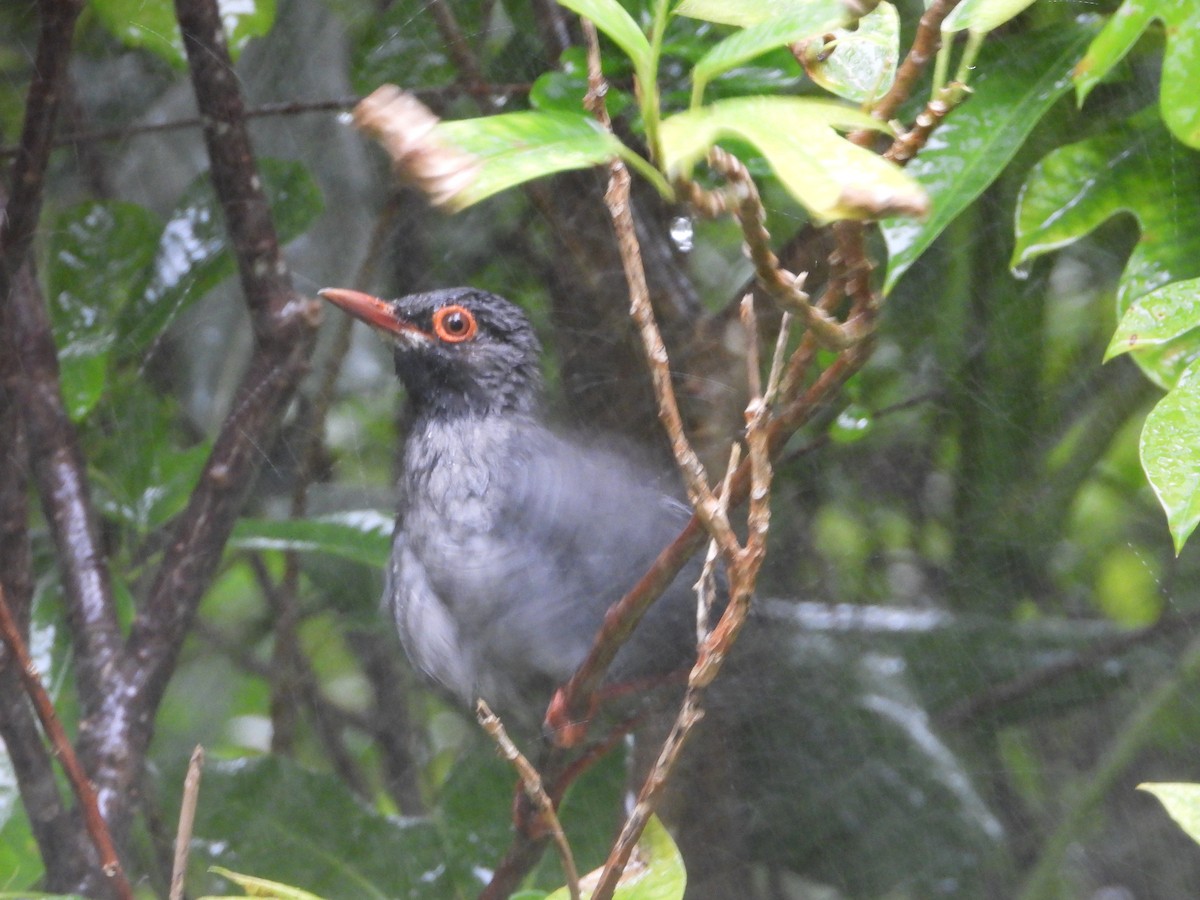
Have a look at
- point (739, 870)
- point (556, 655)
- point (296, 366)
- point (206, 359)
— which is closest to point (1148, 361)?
point (556, 655)

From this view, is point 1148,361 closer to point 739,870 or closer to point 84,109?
point 739,870

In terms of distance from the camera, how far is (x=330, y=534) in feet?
5.40

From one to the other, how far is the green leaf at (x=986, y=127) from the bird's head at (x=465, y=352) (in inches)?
23.6

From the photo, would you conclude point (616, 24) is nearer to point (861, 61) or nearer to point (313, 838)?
point (861, 61)

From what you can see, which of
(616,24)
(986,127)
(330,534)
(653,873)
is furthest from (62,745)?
(986,127)

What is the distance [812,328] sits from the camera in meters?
0.73

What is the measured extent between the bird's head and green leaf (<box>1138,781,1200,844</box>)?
0.97 m

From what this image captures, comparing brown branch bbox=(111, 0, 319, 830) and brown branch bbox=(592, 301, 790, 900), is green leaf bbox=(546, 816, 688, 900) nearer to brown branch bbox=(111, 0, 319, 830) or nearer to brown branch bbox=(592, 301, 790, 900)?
brown branch bbox=(592, 301, 790, 900)

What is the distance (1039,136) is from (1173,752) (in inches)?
30.1

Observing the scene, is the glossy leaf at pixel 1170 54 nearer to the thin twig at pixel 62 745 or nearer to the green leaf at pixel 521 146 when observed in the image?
the green leaf at pixel 521 146

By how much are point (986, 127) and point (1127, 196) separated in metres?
0.19

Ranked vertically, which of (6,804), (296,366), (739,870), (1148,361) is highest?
(1148,361)

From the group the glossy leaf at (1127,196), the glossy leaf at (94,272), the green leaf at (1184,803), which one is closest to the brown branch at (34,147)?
the glossy leaf at (94,272)

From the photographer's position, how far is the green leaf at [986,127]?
983mm
